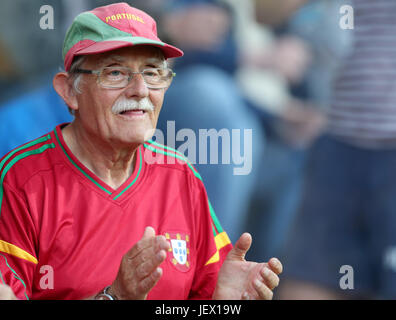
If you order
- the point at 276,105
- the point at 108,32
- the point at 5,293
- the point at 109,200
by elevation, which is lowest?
the point at 5,293

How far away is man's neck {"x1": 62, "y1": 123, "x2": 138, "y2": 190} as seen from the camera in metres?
2.31

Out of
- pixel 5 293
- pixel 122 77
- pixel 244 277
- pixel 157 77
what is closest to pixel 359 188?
pixel 244 277

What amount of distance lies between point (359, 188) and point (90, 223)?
1.74 m

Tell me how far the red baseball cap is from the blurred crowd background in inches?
52.4

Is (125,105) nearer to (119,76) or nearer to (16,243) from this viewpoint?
(119,76)

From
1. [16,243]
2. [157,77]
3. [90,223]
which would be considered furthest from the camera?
[157,77]

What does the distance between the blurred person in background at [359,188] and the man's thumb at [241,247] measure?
1.37 metres

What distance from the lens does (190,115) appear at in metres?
3.86

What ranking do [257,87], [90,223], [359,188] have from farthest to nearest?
1. [257,87]
2. [359,188]
3. [90,223]

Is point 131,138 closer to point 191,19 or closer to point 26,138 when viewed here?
point 26,138

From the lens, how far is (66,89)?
2338mm

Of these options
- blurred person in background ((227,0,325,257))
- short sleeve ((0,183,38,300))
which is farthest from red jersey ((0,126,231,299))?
blurred person in background ((227,0,325,257))

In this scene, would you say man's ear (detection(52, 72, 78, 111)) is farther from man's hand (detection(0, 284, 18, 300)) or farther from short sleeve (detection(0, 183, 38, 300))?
man's hand (detection(0, 284, 18, 300))
